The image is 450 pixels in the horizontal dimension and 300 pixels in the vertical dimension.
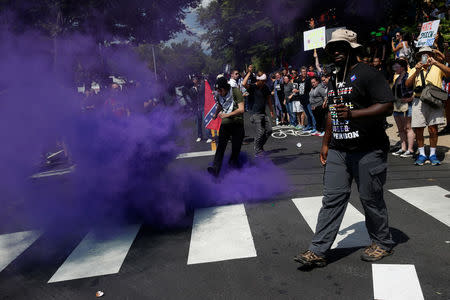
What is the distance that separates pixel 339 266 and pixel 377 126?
Answer: 4.27 feet

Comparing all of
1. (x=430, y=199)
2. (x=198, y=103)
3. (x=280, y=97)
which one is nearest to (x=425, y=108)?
(x=430, y=199)

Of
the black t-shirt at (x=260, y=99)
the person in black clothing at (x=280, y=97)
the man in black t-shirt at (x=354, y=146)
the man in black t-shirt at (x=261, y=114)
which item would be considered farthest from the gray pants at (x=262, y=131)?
the person in black clothing at (x=280, y=97)

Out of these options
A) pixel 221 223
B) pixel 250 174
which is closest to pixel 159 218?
pixel 221 223

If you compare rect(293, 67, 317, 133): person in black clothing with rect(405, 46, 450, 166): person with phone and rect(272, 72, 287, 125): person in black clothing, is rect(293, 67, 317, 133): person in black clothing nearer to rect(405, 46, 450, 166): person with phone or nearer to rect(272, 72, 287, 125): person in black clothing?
rect(272, 72, 287, 125): person in black clothing

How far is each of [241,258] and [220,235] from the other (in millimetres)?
728

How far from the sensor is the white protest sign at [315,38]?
575 inches

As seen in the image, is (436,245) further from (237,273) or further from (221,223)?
(221,223)

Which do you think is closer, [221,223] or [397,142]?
[221,223]

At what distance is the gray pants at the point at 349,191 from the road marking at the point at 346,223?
44 cm

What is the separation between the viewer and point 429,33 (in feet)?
29.6

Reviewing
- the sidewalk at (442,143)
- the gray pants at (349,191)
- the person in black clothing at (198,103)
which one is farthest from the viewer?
the person in black clothing at (198,103)

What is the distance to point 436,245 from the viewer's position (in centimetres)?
400

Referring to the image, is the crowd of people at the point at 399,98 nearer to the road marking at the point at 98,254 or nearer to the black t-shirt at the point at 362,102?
the black t-shirt at the point at 362,102

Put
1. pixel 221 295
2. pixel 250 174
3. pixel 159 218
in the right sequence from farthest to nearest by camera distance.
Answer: pixel 250 174 < pixel 159 218 < pixel 221 295
